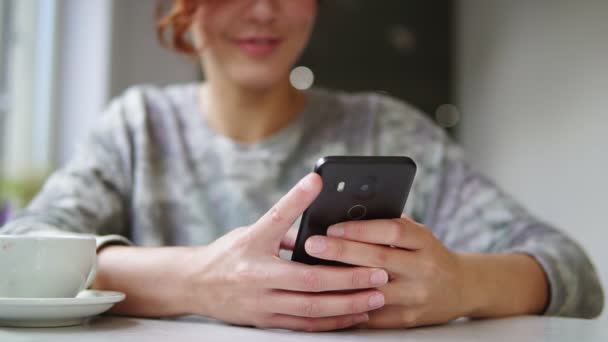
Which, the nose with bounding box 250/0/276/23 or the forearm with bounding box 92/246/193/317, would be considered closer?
the forearm with bounding box 92/246/193/317

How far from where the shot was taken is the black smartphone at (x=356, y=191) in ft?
1.79

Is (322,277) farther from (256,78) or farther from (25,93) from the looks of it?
(25,93)

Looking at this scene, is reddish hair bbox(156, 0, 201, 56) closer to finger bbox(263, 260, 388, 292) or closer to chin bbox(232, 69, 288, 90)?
chin bbox(232, 69, 288, 90)

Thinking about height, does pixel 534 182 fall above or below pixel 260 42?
below

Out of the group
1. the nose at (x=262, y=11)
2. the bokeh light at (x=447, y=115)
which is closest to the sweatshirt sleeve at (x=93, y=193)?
the nose at (x=262, y=11)

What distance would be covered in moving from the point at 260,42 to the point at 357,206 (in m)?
0.56

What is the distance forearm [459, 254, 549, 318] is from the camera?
2.39ft

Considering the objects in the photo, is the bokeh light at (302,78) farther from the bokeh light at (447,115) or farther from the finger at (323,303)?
the finger at (323,303)

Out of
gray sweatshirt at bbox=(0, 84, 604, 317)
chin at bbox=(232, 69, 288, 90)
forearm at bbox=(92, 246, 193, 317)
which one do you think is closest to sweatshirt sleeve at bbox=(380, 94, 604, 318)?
gray sweatshirt at bbox=(0, 84, 604, 317)

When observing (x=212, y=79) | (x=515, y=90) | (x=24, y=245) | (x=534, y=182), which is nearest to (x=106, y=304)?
(x=24, y=245)

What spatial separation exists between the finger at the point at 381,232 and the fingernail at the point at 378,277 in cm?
3

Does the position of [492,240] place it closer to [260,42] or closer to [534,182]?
[260,42]

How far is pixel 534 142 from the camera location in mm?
2205

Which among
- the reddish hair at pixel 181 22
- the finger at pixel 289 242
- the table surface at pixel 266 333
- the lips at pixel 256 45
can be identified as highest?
the reddish hair at pixel 181 22
